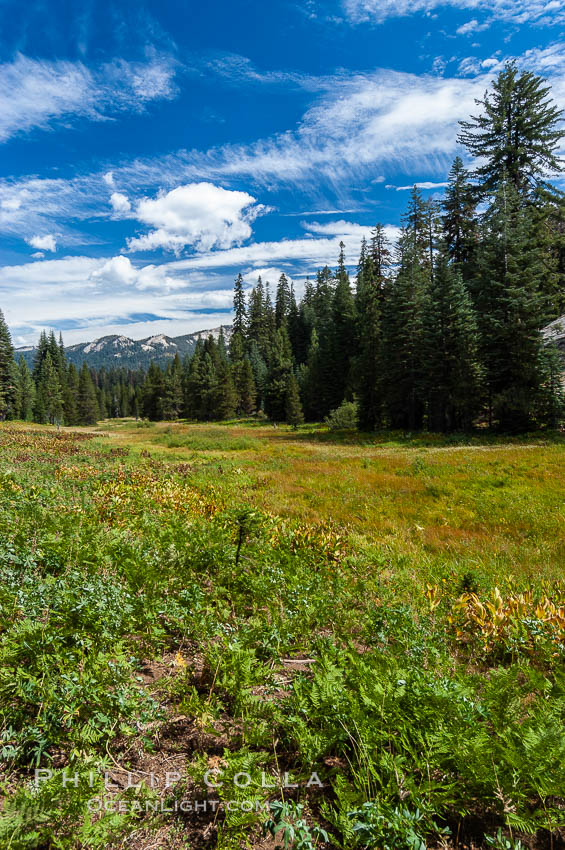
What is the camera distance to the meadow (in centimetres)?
213

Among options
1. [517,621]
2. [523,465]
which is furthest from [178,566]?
[523,465]

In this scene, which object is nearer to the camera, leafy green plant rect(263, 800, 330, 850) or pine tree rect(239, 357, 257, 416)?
leafy green plant rect(263, 800, 330, 850)

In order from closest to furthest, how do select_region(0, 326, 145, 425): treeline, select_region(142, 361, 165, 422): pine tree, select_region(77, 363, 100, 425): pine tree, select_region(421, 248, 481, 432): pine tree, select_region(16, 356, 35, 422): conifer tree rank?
select_region(421, 248, 481, 432): pine tree → select_region(0, 326, 145, 425): treeline → select_region(16, 356, 35, 422): conifer tree → select_region(142, 361, 165, 422): pine tree → select_region(77, 363, 100, 425): pine tree

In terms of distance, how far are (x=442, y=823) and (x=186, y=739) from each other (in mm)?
1778

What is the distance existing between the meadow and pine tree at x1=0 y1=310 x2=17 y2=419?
66.8 m

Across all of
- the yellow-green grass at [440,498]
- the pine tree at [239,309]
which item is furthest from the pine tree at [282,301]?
the yellow-green grass at [440,498]

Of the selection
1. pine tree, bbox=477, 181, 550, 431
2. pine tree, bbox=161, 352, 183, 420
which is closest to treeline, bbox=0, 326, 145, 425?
pine tree, bbox=161, 352, 183, 420

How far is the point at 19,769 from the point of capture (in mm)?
2473

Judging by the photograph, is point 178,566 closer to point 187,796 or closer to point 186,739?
point 186,739

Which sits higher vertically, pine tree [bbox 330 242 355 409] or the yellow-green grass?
pine tree [bbox 330 242 355 409]

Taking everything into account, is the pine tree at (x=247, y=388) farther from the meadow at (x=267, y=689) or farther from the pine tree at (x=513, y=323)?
the meadow at (x=267, y=689)

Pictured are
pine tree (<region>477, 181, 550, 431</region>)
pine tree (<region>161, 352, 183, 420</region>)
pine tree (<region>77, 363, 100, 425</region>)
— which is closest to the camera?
pine tree (<region>477, 181, 550, 431</region>)

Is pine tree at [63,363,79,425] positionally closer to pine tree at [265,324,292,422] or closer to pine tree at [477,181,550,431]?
pine tree at [265,324,292,422]

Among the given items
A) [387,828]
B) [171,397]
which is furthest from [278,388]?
[387,828]
